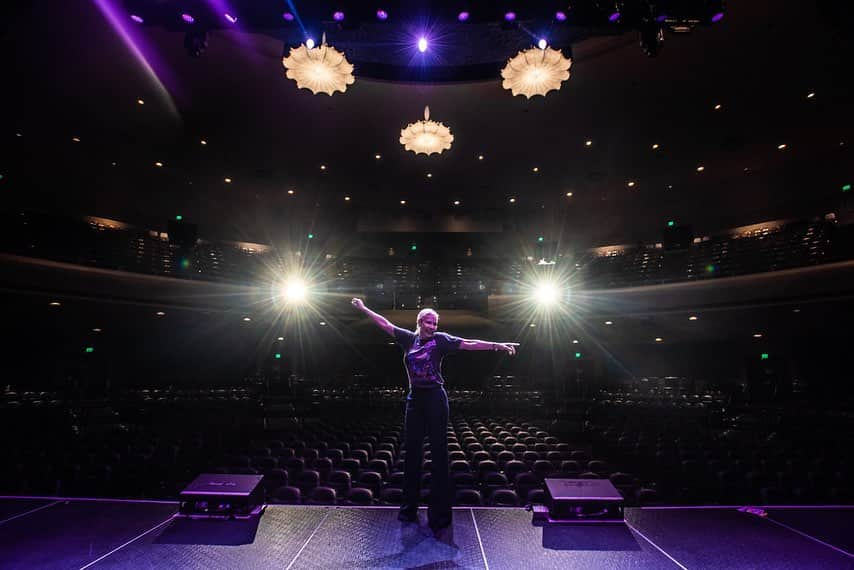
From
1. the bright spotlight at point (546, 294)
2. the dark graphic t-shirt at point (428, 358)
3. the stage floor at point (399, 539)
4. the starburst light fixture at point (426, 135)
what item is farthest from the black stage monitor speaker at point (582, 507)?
the bright spotlight at point (546, 294)

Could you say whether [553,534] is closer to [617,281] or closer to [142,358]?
[617,281]

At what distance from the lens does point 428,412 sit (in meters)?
3.09

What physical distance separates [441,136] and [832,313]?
1068cm

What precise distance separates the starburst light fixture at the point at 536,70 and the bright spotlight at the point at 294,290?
10882mm

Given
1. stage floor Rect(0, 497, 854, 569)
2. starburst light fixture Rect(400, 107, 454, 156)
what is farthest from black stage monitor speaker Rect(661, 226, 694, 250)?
stage floor Rect(0, 497, 854, 569)

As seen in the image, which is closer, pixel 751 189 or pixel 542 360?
pixel 751 189

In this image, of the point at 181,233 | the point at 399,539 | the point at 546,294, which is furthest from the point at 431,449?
the point at 181,233

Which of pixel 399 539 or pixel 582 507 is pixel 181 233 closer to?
pixel 399 539

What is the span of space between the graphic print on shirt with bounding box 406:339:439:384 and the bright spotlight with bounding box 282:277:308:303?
42.6ft

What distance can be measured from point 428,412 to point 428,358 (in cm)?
38

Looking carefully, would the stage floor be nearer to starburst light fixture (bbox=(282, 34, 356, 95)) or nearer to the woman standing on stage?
the woman standing on stage

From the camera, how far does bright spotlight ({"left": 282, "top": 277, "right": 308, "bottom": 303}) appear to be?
15320mm

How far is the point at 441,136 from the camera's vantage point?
8727 millimetres

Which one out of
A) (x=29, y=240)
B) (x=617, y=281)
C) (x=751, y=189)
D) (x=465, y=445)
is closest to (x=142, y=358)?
(x=29, y=240)
